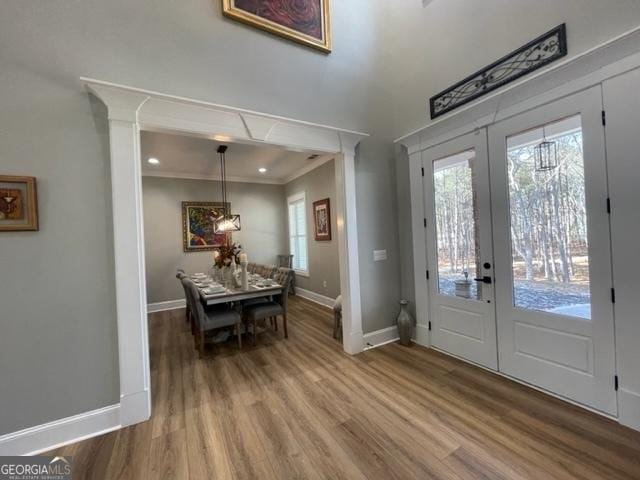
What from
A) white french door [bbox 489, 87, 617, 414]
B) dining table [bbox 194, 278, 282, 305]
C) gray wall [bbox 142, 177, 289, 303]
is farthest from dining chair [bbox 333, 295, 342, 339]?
gray wall [bbox 142, 177, 289, 303]

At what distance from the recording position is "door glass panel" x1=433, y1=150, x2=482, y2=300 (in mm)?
2705

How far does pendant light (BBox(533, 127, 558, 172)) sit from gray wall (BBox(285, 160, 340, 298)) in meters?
3.00

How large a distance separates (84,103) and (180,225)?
4029mm

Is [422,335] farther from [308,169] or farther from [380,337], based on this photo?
[308,169]

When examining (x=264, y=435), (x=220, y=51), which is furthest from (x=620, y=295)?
A: (x=220, y=51)

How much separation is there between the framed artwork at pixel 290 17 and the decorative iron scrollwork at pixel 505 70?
143cm

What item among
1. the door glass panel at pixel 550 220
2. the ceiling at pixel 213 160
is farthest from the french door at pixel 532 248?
the ceiling at pixel 213 160

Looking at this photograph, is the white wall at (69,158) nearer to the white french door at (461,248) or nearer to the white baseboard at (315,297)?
the white french door at (461,248)

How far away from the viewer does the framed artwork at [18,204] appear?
1740 millimetres

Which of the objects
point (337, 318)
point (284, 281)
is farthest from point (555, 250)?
point (284, 281)

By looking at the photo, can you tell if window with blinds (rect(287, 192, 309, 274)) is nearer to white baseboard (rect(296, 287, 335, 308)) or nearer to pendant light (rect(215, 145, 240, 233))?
white baseboard (rect(296, 287, 335, 308))

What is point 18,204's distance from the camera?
1.77 m

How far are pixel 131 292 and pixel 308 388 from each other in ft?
5.55

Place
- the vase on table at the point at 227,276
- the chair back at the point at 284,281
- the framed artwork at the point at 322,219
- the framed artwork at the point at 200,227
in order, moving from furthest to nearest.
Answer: the framed artwork at the point at 200,227, the framed artwork at the point at 322,219, the vase on table at the point at 227,276, the chair back at the point at 284,281
